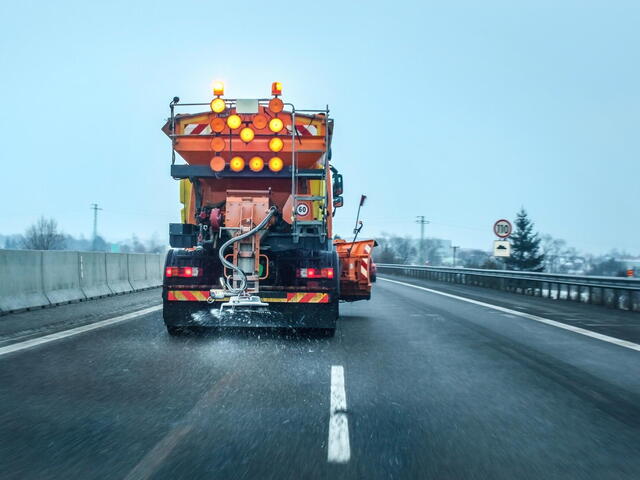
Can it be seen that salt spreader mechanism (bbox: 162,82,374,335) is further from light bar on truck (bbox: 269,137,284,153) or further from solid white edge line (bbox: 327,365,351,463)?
solid white edge line (bbox: 327,365,351,463)

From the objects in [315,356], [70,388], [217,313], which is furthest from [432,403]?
[217,313]

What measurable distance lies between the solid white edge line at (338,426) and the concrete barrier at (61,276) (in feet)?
29.2

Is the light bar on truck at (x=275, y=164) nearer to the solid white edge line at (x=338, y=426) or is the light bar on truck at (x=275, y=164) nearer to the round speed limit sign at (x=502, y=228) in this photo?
the solid white edge line at (x=338, y=426)

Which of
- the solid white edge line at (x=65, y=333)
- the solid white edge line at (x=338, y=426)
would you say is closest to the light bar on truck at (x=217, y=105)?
the solid white edge line at (x=65, y=333)

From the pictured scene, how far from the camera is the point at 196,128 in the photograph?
923cm

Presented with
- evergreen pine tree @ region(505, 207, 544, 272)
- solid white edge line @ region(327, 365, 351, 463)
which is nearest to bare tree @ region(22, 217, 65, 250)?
evergreen pine tree @ region(505, 207, 544, 272)

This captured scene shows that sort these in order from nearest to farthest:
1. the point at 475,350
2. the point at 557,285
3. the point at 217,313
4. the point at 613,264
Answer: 1. the point at 475,350
2. the point at 217,313
3. the point at 557,285
4. the point at 613,264

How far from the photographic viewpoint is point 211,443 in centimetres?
398

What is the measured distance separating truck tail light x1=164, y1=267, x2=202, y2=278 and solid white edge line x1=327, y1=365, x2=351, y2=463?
3328 mm

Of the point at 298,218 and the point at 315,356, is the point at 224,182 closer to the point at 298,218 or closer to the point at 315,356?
the point at 298,218

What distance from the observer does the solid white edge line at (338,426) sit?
3.75m

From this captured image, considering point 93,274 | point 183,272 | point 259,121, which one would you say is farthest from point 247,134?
point 93,274

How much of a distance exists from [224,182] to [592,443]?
253 inches

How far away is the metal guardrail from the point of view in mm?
15312
